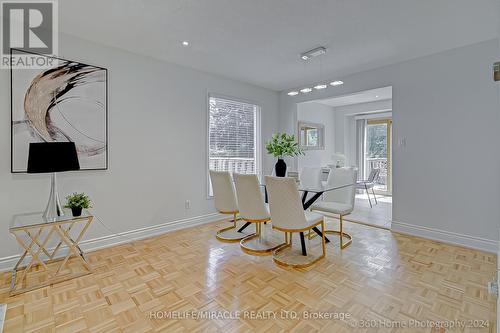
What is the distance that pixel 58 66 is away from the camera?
269cm

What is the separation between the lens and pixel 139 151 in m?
3.34

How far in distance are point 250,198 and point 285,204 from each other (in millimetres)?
534

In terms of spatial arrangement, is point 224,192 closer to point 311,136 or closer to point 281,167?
point 281,167

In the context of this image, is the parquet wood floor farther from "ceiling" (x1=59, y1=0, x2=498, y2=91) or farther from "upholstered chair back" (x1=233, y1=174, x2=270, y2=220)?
"ceiling" (x1=59, y1=0, x2=498, y2=91)

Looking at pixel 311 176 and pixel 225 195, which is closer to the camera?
pixel 225 195

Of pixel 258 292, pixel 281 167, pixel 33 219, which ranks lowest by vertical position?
pixel 258 292

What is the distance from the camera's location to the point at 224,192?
329 cm

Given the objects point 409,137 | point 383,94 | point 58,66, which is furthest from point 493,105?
point 58,66

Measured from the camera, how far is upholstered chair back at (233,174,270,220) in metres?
2.81

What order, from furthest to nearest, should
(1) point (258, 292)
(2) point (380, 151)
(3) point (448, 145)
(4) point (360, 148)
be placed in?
(4) point (360, 148), (2) point (380, 151), (3) point (448, 145), (1) point (258, 292)

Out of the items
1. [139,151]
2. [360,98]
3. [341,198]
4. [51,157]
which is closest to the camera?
Answer: [51,157]

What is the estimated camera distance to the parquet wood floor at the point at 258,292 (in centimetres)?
171

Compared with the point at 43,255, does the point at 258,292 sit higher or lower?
lower

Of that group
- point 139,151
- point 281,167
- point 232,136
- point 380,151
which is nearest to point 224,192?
point 281,167
